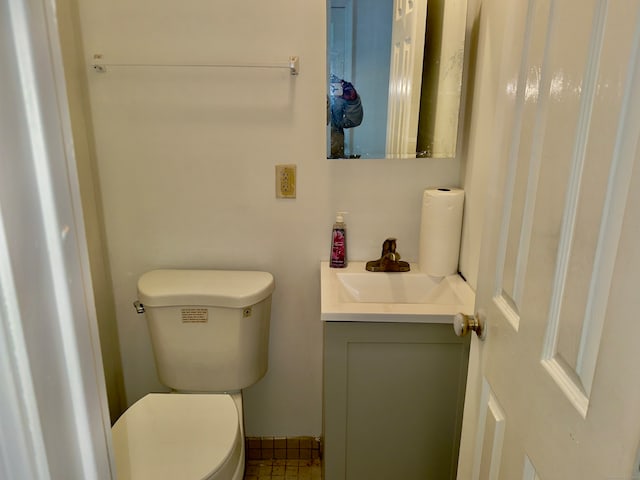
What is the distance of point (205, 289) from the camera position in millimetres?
1540

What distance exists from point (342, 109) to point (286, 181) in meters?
0.32

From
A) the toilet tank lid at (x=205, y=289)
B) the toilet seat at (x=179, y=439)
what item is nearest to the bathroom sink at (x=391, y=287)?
the toilet tank lid at (x=205, y=289)

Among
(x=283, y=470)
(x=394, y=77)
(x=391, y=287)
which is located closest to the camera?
(x=394, y=77)

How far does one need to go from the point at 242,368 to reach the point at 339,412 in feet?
1.32

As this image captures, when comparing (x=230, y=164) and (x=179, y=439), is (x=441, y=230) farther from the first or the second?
(x=179, y=439)

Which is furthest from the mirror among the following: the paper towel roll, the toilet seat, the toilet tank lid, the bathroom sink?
the toilet seat

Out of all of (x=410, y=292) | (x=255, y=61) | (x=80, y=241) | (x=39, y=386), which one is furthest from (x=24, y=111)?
(x=410, y=292)

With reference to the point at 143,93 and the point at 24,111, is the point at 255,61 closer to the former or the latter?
the point at 143,93

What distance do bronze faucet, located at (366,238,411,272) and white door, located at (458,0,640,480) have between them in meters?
0.67

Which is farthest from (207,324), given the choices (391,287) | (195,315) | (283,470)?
(283,470)

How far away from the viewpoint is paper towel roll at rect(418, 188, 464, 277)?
1524 mm

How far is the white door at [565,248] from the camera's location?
0.51 m

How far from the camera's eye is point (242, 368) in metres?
1.63

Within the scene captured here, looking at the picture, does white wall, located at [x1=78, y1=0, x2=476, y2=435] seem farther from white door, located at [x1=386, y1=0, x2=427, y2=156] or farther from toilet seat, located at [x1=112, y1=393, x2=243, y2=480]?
toilet seat, located at [x1=112, y1=393, x2=243, y2=480]
